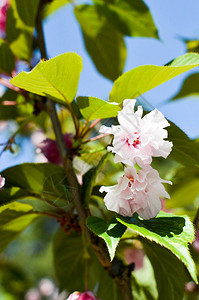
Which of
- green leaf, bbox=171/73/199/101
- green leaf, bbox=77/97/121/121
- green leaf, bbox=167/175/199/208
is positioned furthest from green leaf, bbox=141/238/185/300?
green leaf, bbox=171/73/199/101

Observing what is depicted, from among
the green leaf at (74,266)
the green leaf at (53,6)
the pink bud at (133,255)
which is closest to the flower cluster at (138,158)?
the green leaf at (74,266)

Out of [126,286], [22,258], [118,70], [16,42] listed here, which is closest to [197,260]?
[126,286]

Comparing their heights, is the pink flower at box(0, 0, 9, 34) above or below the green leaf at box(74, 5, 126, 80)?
above

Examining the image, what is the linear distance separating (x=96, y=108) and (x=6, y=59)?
414 millimetres

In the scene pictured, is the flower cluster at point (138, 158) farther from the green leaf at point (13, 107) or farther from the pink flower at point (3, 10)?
the pink flower at point (3, 10)

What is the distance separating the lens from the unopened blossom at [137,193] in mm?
521

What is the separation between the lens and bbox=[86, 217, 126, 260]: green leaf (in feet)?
1.62

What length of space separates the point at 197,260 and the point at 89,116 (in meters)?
0.42

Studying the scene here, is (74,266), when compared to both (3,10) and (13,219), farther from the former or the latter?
(3,10)

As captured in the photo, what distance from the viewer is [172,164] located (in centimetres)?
93

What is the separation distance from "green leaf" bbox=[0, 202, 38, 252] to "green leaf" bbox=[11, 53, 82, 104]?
0.70 ft

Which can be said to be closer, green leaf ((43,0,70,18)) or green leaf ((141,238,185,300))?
green leaf ((141,238,185,300))

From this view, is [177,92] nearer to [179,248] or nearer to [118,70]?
[118,70]

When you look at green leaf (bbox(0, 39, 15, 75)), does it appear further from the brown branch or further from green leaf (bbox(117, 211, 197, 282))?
green leaf (bbox(117, 211, 197, 282))
